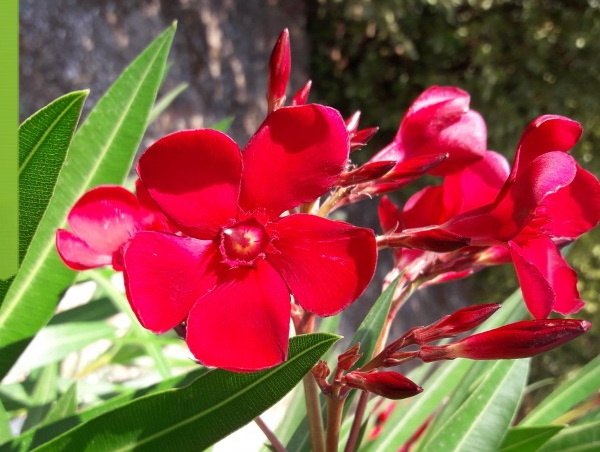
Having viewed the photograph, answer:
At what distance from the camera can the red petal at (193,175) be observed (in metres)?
0.44

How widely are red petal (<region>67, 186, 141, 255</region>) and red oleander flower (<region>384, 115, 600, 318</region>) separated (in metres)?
0.21

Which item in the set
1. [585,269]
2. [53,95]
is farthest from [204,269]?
[585,269]

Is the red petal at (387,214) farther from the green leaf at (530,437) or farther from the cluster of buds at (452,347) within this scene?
the green leaf at (530,437)

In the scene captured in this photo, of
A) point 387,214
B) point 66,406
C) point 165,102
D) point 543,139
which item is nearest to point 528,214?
point 543,139

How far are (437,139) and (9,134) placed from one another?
371 mm

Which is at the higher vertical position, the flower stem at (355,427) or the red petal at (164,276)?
the red petal at (164,276)

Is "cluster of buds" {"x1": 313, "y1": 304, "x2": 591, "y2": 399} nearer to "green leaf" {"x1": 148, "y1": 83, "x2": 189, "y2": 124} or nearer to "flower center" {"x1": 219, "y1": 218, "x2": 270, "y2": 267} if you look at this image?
"flower center" {"x1": 219, "y1": 218, "x2": 270, "y2": 267}

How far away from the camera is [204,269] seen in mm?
478

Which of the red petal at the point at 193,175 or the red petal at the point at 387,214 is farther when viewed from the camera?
the red petal at the point at 387,214

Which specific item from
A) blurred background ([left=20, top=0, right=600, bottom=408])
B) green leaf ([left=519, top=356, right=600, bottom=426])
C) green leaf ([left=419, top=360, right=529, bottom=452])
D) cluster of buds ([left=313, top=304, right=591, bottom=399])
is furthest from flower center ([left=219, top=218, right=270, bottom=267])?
blurred background ([left=20, top=0, right=600, bottom=408])

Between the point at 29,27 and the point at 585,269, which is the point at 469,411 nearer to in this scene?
the point at 29,27

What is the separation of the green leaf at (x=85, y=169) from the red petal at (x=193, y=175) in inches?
10.7

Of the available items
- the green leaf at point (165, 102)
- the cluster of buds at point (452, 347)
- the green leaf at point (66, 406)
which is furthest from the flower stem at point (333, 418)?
the green leaf at point (165, 102)

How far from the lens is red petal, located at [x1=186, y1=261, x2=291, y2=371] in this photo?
437mm
